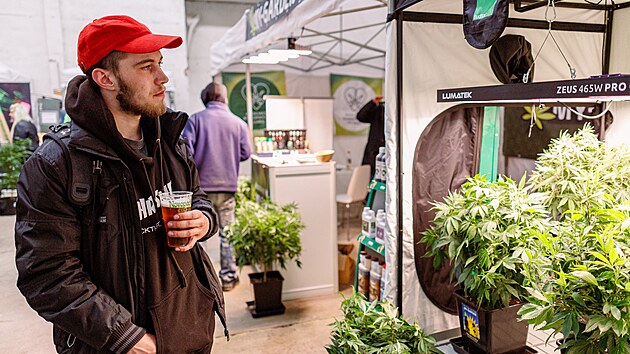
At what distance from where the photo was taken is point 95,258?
55.1 inches

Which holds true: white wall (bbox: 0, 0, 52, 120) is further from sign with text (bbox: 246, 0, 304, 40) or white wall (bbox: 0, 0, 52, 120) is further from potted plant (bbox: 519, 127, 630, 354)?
potted plant (bbox: 519, 127, 630, 354)

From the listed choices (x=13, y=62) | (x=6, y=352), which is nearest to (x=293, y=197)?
(x=6, y=352)

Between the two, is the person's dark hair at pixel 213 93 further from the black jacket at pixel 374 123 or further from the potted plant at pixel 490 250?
the potted plant at pixel 490 250

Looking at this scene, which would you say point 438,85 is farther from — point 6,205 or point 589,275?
point 6,205

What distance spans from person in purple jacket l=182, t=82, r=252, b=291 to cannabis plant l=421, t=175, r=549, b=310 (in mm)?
2235

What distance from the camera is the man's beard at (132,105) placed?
4.77 ft

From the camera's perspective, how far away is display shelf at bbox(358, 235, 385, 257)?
2.74 metres

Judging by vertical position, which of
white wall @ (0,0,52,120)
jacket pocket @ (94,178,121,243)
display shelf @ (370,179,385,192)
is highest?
white wall @ (0,0,52,120)

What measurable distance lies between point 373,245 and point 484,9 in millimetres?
1543

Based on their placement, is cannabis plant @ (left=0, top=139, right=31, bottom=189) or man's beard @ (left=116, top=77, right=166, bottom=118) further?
cannabis plant @ (left=0, top=139, right=31, bottom=189)

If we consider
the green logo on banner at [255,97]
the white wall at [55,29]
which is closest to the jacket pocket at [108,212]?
the green logo on banner at [255,97]

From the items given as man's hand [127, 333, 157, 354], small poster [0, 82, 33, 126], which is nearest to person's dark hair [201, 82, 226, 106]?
man's hand [127, 333, 157, 354]

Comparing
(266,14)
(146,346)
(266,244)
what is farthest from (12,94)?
(146,346)

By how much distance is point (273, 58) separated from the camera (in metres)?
4.28
